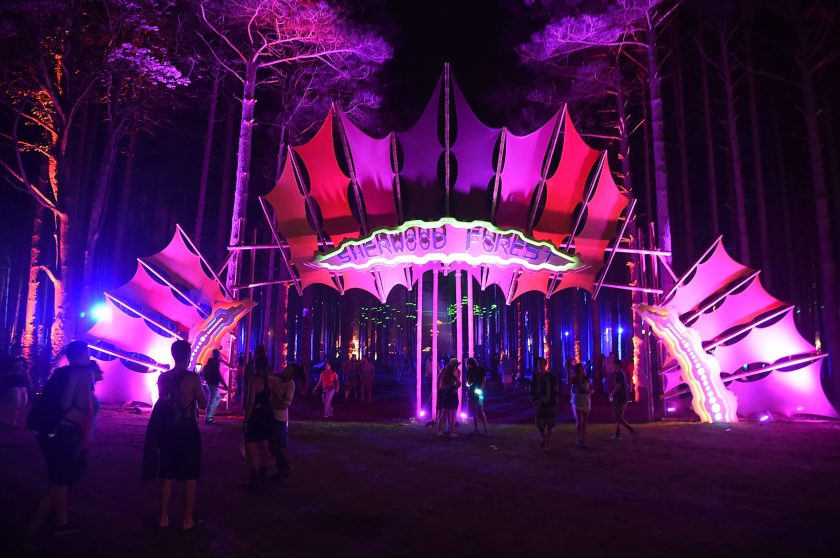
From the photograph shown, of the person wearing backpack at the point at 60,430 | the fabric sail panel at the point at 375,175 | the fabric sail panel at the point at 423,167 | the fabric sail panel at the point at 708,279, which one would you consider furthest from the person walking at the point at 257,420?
the fabric sail panel at the point at 708,279

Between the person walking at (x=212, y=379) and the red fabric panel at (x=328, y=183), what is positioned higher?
the red fabric panel at (x=328, y=183)

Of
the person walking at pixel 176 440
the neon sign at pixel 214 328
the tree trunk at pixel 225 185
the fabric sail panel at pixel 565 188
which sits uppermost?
the tree trunk at pixel 225 185

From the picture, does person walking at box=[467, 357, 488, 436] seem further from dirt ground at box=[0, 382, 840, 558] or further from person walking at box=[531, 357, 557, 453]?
person walking at box=[531, 357, 557, 453]

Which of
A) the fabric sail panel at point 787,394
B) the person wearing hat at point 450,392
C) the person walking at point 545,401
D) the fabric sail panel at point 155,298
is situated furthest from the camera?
the fabric sail panel at point 155,298

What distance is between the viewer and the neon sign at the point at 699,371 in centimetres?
1392

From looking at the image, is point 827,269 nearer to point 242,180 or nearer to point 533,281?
point 533,281

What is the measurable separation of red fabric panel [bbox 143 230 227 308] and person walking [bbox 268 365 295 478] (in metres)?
8.08

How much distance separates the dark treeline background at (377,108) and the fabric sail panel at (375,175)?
629 cm

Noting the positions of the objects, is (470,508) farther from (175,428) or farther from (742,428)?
(742,428)

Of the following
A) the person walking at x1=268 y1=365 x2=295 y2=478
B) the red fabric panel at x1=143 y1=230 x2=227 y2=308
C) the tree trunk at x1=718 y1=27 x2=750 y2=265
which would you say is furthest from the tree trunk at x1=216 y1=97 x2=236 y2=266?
the tree trunk at x1=718 y1=27 x2=750 y2=265

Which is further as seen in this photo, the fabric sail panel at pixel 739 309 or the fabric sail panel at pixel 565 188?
the fabric sail panel at pixel 739 309

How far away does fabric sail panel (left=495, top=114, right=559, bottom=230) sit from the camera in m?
14.1

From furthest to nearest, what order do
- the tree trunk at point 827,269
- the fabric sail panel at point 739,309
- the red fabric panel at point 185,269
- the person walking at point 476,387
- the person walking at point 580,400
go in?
the tree trunk at point 827,269 < the red fabric panel at point 185,269 < the fabric sail panel at point 739,309 < the person walking at point 476,387 < the person walking at point 580,400

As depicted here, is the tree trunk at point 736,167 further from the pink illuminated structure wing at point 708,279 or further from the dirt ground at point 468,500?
the dirt ground at point 468,500
